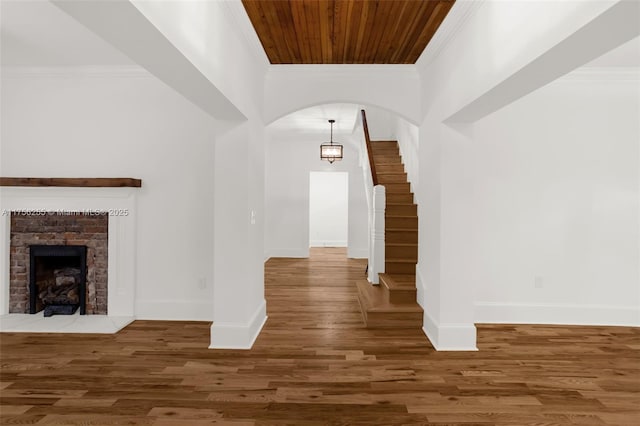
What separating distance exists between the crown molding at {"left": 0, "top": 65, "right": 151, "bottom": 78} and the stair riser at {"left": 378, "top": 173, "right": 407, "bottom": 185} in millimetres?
3750

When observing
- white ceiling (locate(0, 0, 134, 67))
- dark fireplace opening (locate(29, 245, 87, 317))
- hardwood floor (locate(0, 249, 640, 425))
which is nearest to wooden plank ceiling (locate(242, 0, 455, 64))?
white ceiling (locate(0, 0, 134, 67))

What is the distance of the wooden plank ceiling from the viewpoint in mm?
2562

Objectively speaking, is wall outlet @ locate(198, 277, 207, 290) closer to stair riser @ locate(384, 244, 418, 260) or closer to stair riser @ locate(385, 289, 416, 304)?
stair riser @ locate(385, 289, 416, 304)

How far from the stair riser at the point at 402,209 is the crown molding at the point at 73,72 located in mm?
3519

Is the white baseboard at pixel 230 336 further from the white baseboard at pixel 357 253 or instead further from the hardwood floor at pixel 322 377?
the white baseboard at pixel 357 253

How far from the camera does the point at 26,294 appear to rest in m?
4.04

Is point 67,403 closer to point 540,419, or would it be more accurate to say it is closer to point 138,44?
point 138,44

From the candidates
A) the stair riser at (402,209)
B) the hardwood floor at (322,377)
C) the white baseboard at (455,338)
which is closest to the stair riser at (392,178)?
the stair riser at (402,209)

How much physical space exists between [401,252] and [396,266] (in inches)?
7.9

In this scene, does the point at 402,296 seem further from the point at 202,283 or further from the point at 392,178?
the point at 392,178

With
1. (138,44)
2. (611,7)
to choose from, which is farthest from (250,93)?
(611,7)

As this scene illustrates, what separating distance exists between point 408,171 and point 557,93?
241 cm

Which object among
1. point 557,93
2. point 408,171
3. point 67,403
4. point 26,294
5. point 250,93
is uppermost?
point 557,93

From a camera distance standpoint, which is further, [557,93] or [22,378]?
Result: [557,93]
